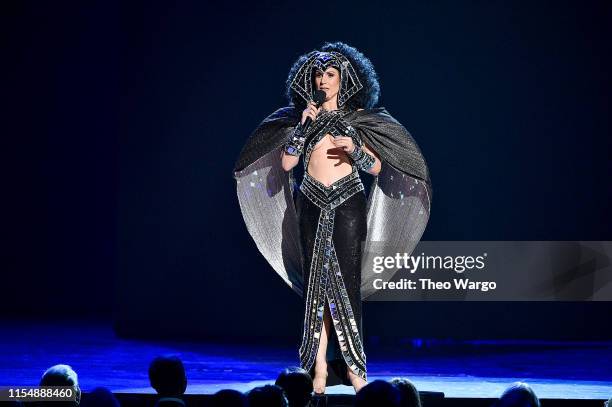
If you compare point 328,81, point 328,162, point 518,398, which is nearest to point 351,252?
point 328,162

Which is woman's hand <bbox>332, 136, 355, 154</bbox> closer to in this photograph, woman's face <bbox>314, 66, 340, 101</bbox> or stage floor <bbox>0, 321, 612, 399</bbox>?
woman's face <bbox>314, 66, 340, 101</bbox>

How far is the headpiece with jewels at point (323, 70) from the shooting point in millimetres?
4992

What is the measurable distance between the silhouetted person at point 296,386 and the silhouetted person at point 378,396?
0.67 metres

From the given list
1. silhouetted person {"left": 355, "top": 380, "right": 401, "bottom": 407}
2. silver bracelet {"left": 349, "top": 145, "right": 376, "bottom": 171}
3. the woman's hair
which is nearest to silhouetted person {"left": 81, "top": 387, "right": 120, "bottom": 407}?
silhouetted person {"left": 355, "top": 380, "right": 401, "bottom": 407}

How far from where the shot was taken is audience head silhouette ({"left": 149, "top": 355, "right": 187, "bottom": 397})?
338 cm

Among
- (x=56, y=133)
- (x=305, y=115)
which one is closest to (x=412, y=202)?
(x=305, y=115)

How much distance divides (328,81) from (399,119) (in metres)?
2.35

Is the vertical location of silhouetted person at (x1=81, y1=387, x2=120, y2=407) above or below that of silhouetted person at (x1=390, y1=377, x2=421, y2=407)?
below

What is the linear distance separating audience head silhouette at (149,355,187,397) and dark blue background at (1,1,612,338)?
13.3 feet

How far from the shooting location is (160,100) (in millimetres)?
7594

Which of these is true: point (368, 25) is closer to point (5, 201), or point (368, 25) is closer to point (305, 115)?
point (305, 115)

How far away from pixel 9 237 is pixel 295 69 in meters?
4.35

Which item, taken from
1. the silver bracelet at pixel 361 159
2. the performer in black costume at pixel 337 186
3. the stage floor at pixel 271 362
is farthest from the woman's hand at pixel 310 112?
the stage floor at pixel 271 362

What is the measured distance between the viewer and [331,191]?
4.87 m
